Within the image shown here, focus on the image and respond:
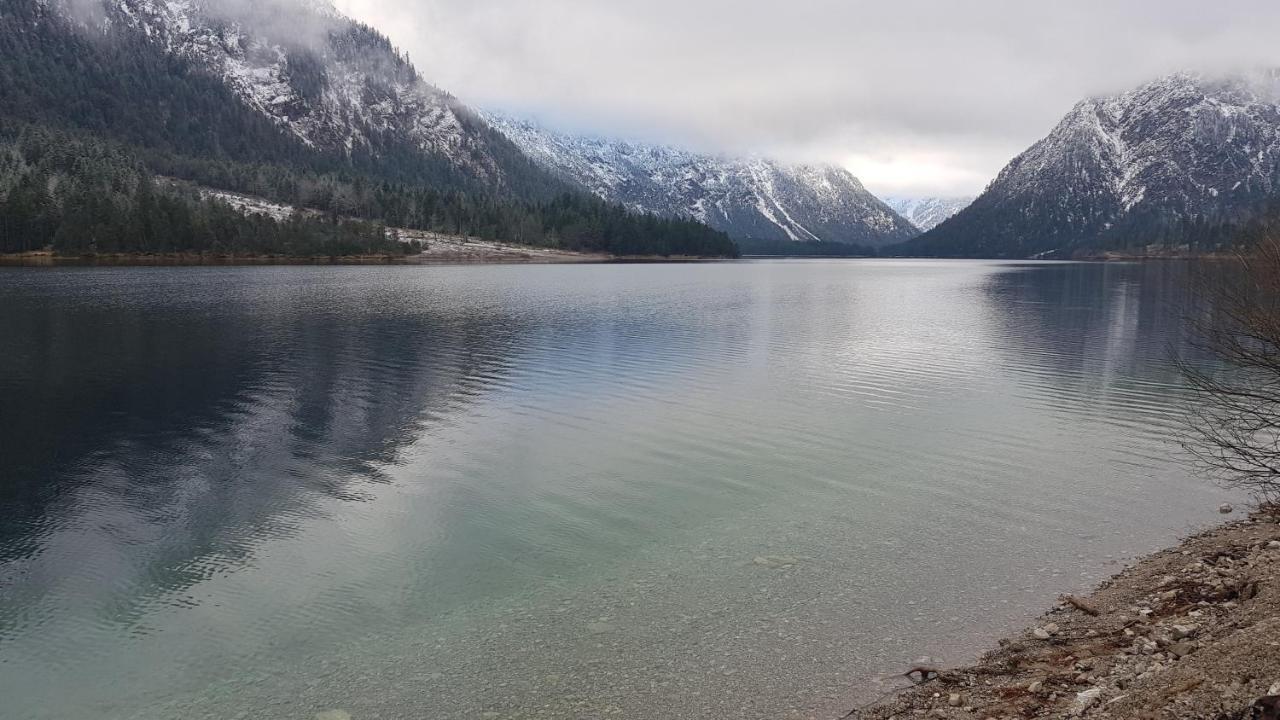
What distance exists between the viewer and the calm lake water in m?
13.8

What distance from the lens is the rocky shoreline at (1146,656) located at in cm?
923

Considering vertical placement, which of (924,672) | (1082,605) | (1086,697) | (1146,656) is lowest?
(924,672)

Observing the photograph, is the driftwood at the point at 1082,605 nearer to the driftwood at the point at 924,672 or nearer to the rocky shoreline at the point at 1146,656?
the rocky shoreline at the point at 1146,656

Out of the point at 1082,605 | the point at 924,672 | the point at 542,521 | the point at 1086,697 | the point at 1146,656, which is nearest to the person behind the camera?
the point at 1086,697

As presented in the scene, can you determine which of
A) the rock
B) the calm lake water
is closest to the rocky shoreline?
the rock

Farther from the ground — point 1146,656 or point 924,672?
point 1146,656

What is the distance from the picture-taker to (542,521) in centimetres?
2162

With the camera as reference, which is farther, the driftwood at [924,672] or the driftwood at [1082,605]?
the driftwood at [1082,605]

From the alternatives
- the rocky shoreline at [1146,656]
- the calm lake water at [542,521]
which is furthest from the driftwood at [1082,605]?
the calm lake water at [542,521]

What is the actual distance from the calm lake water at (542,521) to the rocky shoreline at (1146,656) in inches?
40.9

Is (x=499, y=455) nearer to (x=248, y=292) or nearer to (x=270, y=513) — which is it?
(x=270, y=513)

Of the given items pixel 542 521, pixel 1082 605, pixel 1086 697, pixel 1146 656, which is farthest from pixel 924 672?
pixel 542 521

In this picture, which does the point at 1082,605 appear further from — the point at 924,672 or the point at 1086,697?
the point at 1086,697

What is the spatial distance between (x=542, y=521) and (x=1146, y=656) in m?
14.5
